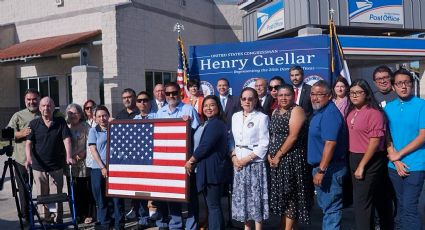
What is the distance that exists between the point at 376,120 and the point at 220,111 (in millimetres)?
1755

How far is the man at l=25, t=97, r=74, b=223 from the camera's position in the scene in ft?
19.4

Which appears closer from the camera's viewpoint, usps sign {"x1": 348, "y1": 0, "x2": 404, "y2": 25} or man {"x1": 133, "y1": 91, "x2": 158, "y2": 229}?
man {"x1": 133, "y1": 91, "x2": 158, "y2": 229}

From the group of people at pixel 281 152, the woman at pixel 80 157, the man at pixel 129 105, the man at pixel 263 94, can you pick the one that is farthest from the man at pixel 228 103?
the woman at pixel 80 157

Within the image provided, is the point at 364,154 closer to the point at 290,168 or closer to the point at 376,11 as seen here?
the point at 290,168

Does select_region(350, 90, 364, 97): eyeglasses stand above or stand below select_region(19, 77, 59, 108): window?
below

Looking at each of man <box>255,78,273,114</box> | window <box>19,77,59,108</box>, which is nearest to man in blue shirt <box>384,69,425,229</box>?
man <box>255,78,273,114</box>

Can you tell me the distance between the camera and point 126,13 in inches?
592

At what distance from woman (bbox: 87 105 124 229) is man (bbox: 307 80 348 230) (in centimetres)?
265

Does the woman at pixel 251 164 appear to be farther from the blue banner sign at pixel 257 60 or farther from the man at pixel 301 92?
the blue banner sign at pixel 257 60

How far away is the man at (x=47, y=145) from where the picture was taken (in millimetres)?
5922

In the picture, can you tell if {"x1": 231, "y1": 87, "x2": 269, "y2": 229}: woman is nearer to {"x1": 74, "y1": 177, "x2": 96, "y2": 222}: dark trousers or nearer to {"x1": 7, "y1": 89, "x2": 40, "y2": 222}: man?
{"x1": 74, "y1": 177, "x2": 96, "y2": 222}: dark trousers

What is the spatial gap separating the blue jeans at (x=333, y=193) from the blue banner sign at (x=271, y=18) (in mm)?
13596

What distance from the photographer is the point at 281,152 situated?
192 inches

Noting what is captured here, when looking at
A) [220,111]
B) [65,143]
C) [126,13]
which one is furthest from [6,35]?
[220,111]
